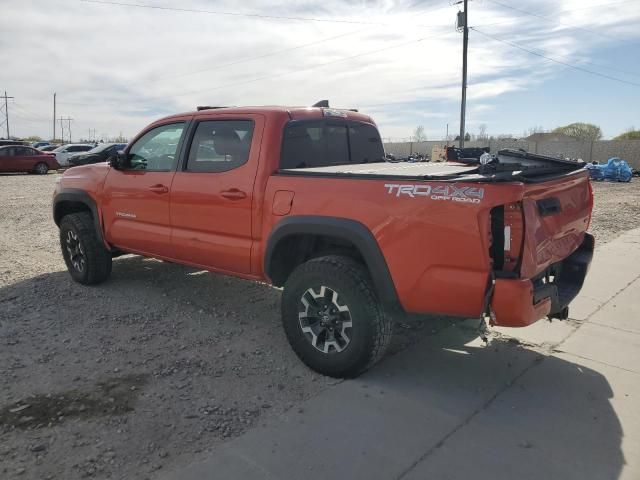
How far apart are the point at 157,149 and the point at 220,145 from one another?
0.96 m

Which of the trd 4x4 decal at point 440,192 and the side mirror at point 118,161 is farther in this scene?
the side mirror at point 118,161

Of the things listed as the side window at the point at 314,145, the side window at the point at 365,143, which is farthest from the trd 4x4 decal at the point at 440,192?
the side window at the point at 365,143

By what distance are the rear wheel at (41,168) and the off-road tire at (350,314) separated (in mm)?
26666

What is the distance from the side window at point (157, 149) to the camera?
479cm

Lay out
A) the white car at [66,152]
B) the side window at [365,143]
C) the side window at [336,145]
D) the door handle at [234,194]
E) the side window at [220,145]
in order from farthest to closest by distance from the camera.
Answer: the white car at [66,152] < the side window at [365,143] < the side window at [336,145] < the side window at [220,145] < the door handle at [234,194]

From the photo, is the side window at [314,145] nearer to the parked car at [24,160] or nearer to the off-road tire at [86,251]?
the off-road tire at [86,251]

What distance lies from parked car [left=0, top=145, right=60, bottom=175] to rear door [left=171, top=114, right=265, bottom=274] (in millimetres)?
24775

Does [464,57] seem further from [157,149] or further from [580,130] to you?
[580,130]

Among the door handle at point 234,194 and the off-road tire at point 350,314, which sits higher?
the door handle at point 234,194

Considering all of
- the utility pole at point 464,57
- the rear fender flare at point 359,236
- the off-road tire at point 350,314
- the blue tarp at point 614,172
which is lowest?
the off-road tire at point 350,314

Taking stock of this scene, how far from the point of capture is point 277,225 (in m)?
3.79

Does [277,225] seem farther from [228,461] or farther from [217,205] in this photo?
[228,461]

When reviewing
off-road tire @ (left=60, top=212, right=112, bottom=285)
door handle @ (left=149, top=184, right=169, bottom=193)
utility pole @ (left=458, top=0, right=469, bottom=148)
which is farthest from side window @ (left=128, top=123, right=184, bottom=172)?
utility pole @ (left=458, top=0, right=469, bottom=148)

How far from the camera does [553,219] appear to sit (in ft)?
11.0
